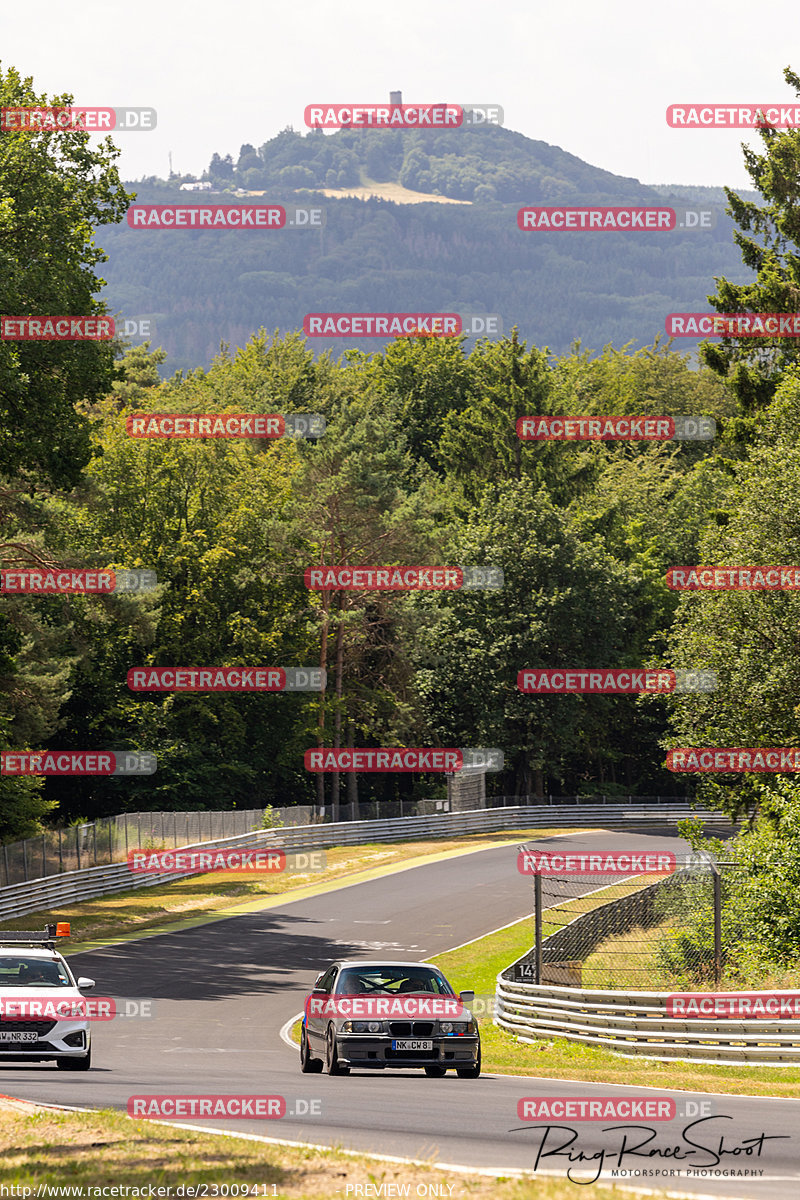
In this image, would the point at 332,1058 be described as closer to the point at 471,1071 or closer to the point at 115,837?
the point at 471,1071

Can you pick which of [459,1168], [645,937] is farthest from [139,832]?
[459,1168]

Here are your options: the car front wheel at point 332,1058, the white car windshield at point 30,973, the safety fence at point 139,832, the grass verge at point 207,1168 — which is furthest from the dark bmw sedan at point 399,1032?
the safety fence at point 139,832

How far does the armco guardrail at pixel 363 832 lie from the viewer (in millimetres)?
38213

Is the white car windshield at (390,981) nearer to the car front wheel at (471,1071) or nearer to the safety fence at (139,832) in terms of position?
the car front wheel at (471,1071)

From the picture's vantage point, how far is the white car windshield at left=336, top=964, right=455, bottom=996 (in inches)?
647

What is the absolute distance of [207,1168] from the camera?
927 cm

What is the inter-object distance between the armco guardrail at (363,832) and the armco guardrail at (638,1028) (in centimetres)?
1821

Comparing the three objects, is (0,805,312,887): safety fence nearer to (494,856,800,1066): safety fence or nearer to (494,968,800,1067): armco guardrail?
(494,856,800,1066): safety fence

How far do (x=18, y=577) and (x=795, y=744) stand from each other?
2076 centimetres

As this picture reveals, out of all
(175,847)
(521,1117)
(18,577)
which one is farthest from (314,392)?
(521,1117)

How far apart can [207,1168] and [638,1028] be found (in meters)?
11.2

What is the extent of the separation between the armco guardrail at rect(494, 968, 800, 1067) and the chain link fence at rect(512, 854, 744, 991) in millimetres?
546

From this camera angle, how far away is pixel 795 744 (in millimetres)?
33344

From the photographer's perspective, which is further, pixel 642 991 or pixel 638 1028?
pixel 642 991
